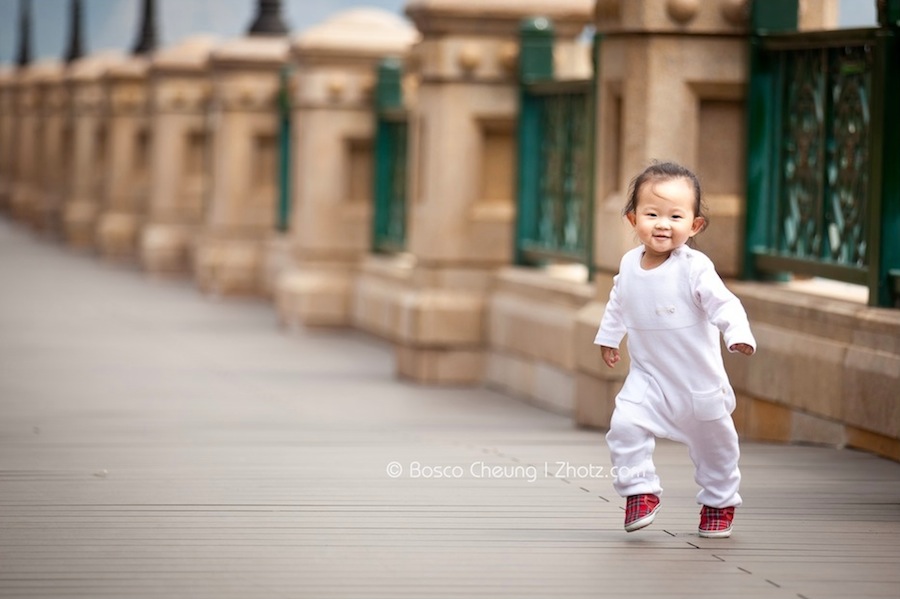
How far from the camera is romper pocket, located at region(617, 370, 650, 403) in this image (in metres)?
6.52

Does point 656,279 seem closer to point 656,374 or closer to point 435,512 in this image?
point 656,374

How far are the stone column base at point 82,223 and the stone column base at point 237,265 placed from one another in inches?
418

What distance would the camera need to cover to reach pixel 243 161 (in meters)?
20.4

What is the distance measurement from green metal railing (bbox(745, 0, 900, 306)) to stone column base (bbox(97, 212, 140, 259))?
18.9m

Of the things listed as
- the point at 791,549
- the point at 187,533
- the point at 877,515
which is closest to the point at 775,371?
the point at 877,515

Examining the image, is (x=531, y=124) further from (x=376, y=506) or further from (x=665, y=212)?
(x=665, y=212)

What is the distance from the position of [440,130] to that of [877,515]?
251 inches

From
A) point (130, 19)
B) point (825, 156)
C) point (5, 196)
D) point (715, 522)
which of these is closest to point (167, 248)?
point (825, 156)

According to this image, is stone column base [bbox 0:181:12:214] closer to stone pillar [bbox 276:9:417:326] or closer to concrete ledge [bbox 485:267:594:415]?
stone pillar [bbox 276:9:417:326]

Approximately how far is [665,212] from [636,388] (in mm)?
562

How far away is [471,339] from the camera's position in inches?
506

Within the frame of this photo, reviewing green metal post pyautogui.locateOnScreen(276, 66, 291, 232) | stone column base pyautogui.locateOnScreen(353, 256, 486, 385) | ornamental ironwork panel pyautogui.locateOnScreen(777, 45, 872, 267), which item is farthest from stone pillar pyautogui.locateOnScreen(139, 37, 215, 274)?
ornamental ironwork panel pyautogui.locateOnScreen(777, 45, 872, 267)

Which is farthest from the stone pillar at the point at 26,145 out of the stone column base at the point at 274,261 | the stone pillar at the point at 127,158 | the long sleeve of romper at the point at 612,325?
the long sleeve of romper at the point at 612,325

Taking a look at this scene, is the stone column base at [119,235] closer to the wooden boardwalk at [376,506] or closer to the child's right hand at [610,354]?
the wooden boardwalk at [376,506]
